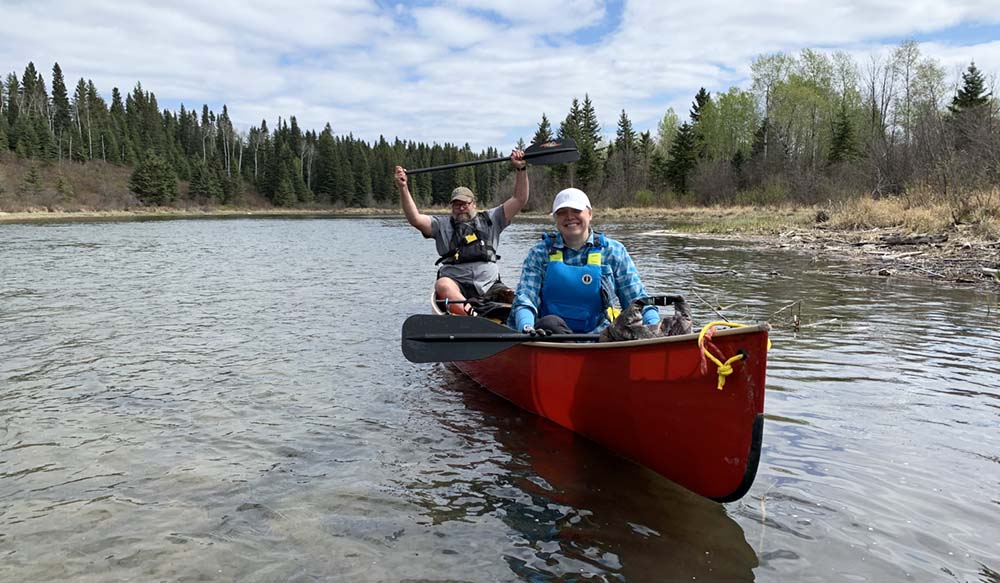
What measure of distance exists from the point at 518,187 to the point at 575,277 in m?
2.52

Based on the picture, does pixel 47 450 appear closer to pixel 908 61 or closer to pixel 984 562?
pixel 984 562

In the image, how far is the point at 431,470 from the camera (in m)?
4.43

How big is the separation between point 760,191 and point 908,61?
16197 mm

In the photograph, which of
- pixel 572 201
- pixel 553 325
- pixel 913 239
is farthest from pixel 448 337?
pixel 913 239

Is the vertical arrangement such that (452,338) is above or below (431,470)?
above

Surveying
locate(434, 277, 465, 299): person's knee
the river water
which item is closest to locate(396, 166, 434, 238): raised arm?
locate(434, 277, 465, 299): person's knee

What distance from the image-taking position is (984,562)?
10.2ft

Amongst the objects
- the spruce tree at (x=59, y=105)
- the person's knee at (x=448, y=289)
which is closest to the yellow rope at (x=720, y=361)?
the person's knee at (x=448, y=289)

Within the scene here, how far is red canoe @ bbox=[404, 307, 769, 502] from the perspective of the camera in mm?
3215

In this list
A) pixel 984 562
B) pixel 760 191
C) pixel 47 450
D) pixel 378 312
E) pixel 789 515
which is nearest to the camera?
pixel 984 562

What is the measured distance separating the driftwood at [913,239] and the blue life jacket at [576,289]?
12.9m

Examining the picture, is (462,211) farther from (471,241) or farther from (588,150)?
(588,150)

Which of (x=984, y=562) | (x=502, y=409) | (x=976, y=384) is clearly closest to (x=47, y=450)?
(x=502, y=409)

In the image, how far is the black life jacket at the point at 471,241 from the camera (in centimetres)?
747
